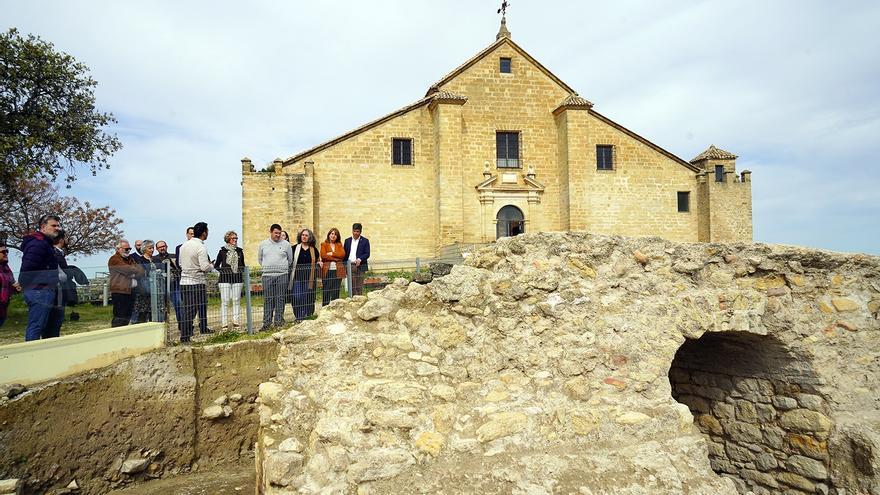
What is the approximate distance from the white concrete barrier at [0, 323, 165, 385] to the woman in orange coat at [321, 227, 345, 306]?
2599 millimetres

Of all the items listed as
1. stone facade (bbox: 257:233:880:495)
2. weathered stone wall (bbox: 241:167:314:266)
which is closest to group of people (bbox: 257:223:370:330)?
stone facade (bbox: 257:233:880:495)

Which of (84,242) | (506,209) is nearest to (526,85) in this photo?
(506,209)

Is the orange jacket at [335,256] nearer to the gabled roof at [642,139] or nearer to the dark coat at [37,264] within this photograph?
the dark coat at [37,264]

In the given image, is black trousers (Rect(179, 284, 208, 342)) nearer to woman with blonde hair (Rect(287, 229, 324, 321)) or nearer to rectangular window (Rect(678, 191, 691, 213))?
woman with blonde hair (Rect(287, 229, 324, 321))

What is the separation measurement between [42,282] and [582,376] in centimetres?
694

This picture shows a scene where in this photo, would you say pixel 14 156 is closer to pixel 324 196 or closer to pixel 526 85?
pixel 324 196

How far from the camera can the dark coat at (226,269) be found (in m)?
8.49

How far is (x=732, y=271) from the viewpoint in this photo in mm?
5391

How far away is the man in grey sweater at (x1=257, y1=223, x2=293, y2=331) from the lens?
8.46m

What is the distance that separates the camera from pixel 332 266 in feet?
29.6

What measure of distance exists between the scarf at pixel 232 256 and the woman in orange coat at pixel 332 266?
4.83 feet

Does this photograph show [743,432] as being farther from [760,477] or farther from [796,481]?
[796,481]

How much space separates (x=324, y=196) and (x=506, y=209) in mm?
7415

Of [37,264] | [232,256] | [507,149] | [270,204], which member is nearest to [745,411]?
[232,256]
